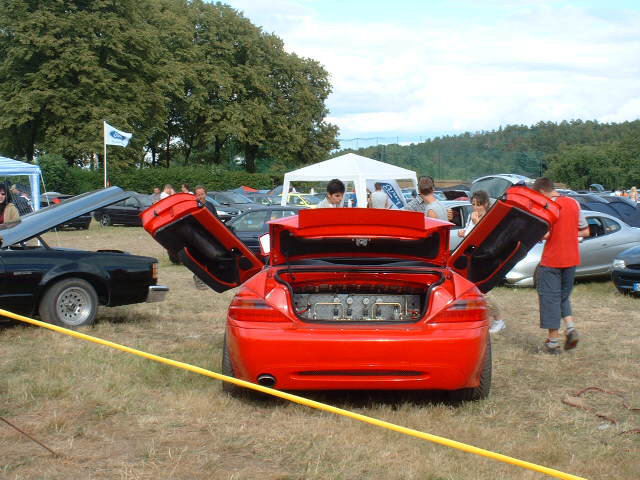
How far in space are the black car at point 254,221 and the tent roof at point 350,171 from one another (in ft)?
22.0

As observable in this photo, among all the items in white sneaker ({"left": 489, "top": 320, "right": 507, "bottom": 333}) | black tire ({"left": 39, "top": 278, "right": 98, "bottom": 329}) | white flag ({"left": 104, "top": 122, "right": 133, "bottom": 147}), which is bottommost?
white sneaker ({"left": 489, "top": 320, "right": 507, "bottom": 333})

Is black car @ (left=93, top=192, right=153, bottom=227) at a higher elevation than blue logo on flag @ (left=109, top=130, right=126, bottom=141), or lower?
lower

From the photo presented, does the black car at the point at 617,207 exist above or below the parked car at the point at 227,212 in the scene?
above

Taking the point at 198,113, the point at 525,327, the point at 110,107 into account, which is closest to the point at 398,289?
the point at 525,327

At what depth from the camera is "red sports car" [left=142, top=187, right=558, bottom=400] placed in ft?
17.5

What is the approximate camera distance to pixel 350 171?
24.6 metres

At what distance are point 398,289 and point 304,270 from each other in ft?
2.39

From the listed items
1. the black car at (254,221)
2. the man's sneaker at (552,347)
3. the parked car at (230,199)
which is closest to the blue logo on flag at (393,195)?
the black car at (254,221)

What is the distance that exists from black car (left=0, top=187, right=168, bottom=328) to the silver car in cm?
651

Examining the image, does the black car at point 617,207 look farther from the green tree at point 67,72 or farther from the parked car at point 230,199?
the green tree at point 67,72

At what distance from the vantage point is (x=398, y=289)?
6055 millimetres

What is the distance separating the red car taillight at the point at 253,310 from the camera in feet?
17.9

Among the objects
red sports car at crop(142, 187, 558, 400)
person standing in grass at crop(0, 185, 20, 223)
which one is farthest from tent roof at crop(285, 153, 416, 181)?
red sports car at crop(142, 187, 558, 400)

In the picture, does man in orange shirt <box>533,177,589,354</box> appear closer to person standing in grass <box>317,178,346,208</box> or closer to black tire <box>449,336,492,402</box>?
person standing in grass <box>317,178,346,208</box>
